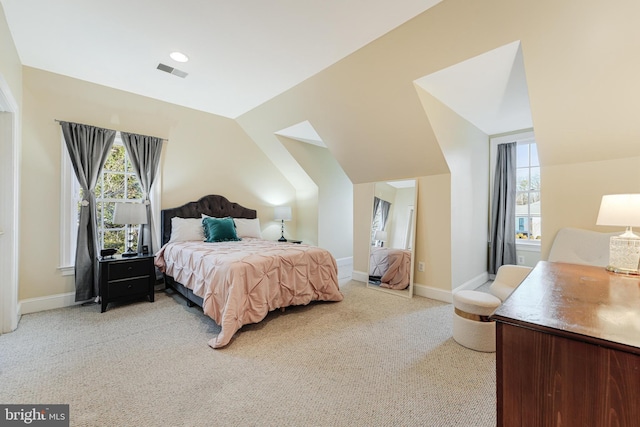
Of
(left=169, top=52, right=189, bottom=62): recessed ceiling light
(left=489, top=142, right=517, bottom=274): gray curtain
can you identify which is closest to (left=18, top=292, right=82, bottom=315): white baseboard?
(left=169, top=52, right=189, bottom=62): recessed ceiling light

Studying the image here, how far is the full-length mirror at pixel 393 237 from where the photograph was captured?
380 cm

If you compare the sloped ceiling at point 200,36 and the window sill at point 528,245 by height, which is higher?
the sloped ceiling at point 200,36

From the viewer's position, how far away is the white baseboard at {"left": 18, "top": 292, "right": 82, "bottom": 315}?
9.74ft

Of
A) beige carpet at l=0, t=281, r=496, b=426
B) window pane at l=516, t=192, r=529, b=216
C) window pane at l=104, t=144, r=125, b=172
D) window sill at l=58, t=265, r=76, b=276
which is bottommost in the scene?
beige carpet at l=0, t=281, r=496, b=426

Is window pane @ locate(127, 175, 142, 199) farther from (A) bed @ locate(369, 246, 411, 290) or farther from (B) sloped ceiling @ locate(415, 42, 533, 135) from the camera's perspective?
(B) sloped ceiling @ locate(415, 42, 533, 135)

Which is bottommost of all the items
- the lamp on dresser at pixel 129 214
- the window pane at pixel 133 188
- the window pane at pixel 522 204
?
the lamp on dresser at pixel 129 214

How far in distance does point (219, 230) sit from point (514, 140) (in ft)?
15.0

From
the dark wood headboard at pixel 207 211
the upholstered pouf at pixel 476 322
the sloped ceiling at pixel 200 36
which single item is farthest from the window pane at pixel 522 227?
the dark wood headboard at pixel 207 211

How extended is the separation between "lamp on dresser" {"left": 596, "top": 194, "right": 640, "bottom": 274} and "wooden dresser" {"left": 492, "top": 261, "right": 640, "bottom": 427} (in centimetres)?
87

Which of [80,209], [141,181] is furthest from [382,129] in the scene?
[80,209]

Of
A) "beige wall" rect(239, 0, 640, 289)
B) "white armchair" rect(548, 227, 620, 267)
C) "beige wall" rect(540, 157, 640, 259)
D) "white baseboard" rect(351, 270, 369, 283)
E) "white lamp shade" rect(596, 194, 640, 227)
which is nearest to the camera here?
"white lamp shade" rect(596, 194, 640, 227)

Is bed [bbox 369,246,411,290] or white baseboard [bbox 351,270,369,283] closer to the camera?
bed [bbox 369,246,411,290]

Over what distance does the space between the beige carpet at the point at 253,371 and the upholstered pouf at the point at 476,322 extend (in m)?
0.08

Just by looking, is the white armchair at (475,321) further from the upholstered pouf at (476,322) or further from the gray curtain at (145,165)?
the gray curtain at (145,165)
